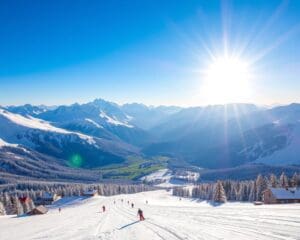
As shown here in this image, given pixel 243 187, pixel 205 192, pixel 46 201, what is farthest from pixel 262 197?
pixel 46 201

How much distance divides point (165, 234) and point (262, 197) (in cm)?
8800

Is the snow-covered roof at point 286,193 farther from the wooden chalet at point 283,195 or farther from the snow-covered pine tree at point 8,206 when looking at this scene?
the snow-covered pine tree at point 8,206

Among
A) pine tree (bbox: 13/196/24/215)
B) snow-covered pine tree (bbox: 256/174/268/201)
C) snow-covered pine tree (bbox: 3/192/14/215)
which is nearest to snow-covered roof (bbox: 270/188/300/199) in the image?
snow-covered pine tree (bbox: 256/174/268/201)

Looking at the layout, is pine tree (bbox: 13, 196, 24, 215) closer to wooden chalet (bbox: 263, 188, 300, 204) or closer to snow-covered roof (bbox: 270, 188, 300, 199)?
wooden chalet (bbox: 263, 188, 300, 204)

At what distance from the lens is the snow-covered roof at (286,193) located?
91012mm

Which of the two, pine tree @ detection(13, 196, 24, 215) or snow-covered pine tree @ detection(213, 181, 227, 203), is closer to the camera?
snow-covered pine tree @ detection(213, 181, 227, 203)

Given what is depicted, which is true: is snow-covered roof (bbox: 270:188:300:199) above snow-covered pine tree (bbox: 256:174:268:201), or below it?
below

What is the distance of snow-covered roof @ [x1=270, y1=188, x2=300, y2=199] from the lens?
299ft

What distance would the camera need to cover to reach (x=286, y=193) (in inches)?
3642

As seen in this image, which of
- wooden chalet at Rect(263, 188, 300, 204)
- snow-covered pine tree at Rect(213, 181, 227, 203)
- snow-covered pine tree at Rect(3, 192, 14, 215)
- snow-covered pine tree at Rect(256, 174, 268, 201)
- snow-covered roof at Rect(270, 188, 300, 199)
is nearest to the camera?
wooden chalet at Rect(263, 188, 300, 204)

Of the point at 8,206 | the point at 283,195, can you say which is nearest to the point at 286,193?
the point at 283,195

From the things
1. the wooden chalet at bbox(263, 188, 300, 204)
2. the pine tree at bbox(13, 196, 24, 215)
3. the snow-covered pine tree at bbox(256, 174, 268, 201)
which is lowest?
the pine tree at bbox(13, 196, 24, 215)

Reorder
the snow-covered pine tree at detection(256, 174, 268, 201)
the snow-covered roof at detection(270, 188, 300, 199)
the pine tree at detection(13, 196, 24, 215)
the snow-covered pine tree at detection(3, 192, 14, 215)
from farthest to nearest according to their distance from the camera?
the snow-covered pine tree at detection(3, 192, 14, 215) → the pine tree at detection(13, 196, 24, 215) → the snow-covered pine tree at detection(256, 174, 268, 201) → the snow-covered roof at detection(270, 188, 300, 199)

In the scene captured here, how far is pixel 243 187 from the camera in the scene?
121875 mm
